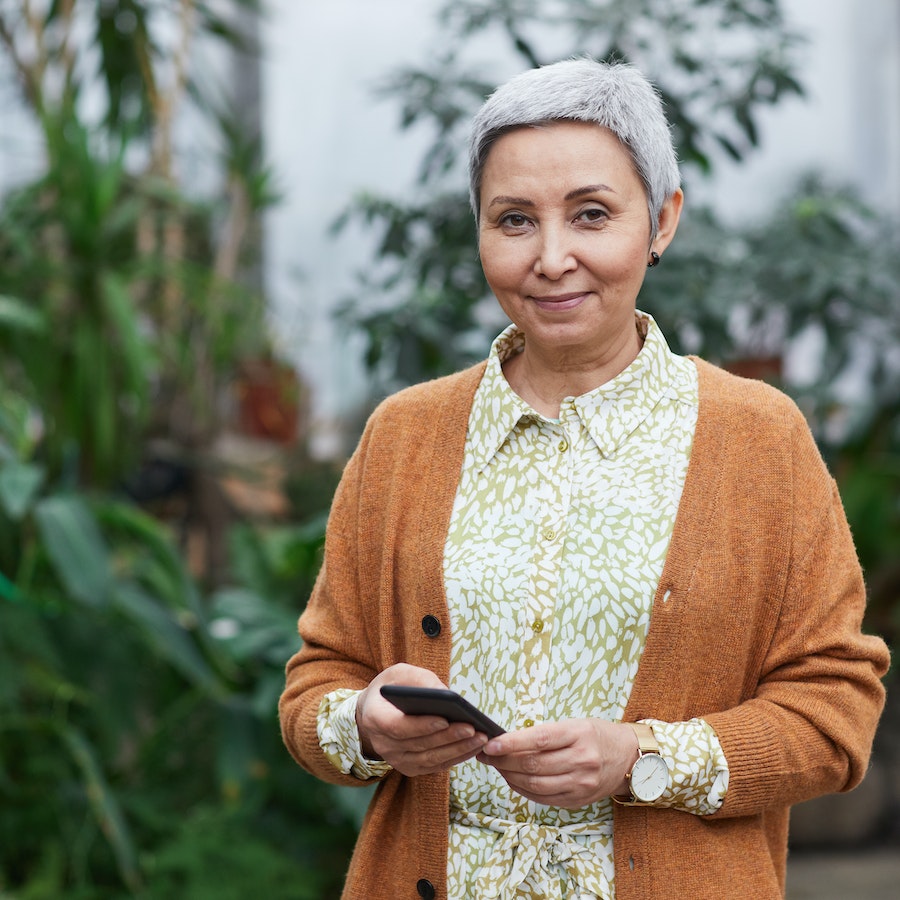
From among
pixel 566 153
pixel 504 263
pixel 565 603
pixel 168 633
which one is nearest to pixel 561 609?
pixel 565 603

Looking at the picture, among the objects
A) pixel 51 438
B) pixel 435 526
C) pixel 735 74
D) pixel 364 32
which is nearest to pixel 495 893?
pixel 435 526

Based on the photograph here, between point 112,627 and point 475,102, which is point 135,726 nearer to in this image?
point 112,627

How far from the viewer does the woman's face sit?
1.35 metres

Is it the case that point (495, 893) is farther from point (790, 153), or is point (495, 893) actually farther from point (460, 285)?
point (790, 153)

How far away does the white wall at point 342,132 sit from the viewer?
236 inches

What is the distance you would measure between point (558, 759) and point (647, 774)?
13cm

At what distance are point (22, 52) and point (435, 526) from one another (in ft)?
14.4

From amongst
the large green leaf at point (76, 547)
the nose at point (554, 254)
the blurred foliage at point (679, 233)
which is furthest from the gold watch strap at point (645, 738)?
the large green leaf at point (76, 547)

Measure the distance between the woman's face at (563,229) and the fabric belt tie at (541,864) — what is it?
1.77ft

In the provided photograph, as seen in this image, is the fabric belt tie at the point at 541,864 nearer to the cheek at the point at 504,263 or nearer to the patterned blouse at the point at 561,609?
the patterned blouse at the point at 561,609

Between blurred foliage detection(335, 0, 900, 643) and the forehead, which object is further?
blurred foliage detection(335, 0, 900, 643)

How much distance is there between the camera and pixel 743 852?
4.64 feet

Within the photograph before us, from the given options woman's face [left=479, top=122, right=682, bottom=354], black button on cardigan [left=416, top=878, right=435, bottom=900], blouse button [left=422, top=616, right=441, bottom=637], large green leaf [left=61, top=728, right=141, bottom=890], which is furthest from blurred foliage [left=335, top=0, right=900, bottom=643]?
black button on cardigan [left=416, top=878, right=435, bottom=900]

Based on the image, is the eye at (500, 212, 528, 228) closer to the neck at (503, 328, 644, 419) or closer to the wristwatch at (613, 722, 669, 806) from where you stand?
the neck at (503, 328, 644, 419)
